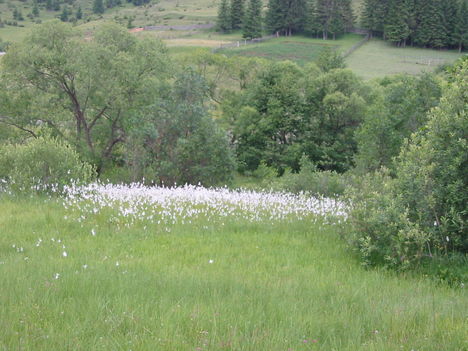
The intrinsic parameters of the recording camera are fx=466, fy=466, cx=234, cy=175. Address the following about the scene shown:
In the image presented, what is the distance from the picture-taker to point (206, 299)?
222 inches

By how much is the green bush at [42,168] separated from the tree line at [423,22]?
308 feet

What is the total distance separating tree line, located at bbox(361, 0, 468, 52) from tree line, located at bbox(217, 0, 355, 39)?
7.47 metres

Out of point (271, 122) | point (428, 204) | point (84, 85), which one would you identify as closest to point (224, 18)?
point (271, 122)

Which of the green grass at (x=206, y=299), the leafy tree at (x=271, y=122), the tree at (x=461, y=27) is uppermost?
the tree at (x=461, y=27)

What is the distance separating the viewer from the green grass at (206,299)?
14.9 ft

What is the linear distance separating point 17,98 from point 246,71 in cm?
2804

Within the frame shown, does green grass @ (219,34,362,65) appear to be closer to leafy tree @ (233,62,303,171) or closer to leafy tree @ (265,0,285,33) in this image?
leafy tree @ (265,0,285,33)

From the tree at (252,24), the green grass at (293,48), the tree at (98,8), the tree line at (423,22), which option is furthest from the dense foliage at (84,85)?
the tree at (98,8)

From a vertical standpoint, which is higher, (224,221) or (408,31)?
(408,31)

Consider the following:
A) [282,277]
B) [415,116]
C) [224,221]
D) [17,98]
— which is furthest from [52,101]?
[282,277]

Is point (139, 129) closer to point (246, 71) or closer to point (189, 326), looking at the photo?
point (189, 326)

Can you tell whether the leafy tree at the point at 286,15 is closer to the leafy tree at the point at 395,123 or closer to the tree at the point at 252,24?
the tree at the point at 252,24

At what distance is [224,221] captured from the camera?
33.7ft

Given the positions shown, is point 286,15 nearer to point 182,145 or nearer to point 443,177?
point 182,145
